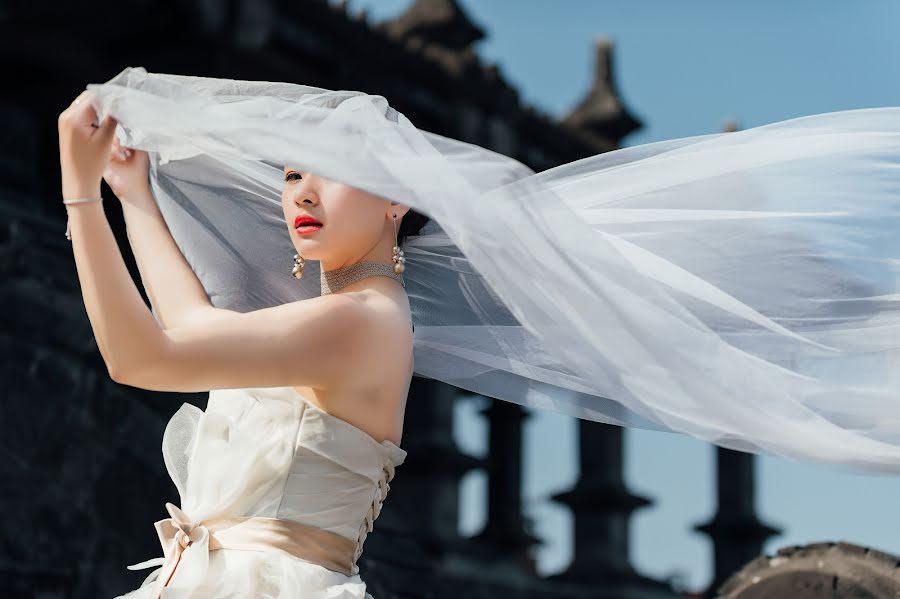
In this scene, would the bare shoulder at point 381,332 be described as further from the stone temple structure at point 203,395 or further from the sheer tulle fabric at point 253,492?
the stone temple structure at point 203,395

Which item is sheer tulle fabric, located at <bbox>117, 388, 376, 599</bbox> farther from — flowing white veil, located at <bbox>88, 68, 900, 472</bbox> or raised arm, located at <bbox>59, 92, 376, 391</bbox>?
flowing white veil, located at <bbox>88, 68, 900, 472</bbox>

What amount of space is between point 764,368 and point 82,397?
3.24 m

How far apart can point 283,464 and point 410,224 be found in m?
0.74

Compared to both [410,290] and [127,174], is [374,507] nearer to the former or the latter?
[410,290]

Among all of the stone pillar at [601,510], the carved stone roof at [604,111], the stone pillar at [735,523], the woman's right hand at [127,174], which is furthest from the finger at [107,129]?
the stone pillar at [735,523]

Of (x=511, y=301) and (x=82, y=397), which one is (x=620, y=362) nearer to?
A: (x=511, y=301)

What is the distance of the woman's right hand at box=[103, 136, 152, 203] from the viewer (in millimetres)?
2629

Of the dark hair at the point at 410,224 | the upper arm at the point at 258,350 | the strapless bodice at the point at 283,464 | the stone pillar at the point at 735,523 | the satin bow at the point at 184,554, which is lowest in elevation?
the stone pillar at the point at 735,523

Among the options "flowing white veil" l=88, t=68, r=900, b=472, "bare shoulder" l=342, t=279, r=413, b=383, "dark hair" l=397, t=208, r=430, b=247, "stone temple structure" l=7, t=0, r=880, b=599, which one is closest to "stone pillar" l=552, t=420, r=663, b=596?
"stone temple structure" l=7, t=0, r=880, b=599

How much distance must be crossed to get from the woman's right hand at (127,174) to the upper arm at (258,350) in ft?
1.33

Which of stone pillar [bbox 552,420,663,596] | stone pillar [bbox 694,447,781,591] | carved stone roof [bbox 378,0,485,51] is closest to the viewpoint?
carved stone roof [bbox 378,0,485,51]

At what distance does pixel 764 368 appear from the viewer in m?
2.69

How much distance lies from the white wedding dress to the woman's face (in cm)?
31

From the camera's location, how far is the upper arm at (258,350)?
7.51ft
